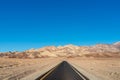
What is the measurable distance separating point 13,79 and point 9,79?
0.38m

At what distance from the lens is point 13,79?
91.0 ft

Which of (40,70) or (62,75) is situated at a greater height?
(40,70)

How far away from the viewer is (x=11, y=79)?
90.7 ft

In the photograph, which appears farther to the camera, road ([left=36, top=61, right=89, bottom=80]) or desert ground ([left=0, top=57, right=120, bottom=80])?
desert ground ([left=0, top=57, right=120, bottom=80])

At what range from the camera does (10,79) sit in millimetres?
27625

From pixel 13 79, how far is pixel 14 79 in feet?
0.32

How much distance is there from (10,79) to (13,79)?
0.93 feet

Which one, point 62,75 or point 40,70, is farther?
point 40,70

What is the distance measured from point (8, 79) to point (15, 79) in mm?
672

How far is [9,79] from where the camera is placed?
2758 cm

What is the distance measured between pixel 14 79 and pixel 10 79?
0.38 metres

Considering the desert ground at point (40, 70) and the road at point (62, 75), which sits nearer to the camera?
the road at point (62, 75)

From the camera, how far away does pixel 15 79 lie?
27781mm

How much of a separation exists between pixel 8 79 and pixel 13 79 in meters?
0.49
